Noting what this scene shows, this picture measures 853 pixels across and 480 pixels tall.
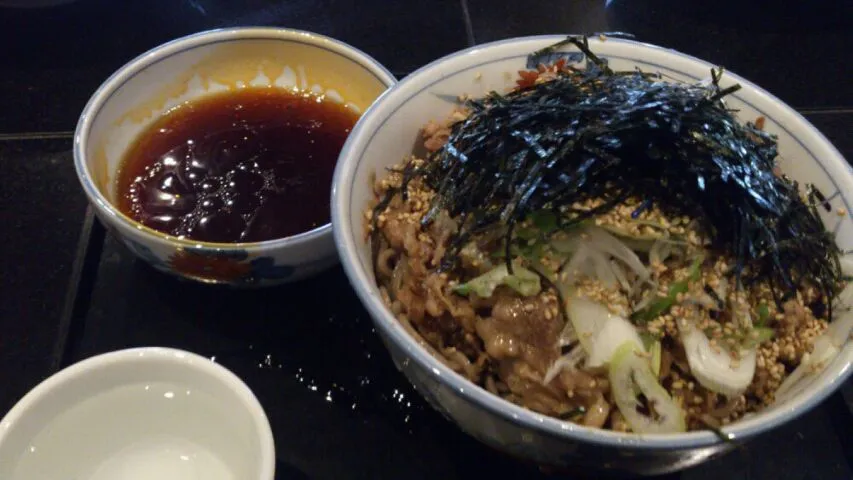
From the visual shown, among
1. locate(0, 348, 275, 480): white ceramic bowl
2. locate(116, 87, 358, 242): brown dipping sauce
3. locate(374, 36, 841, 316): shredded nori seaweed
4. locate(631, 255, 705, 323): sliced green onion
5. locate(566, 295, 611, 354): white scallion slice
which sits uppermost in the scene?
locate(374, 36, 841, 316): shredded nori seaweed

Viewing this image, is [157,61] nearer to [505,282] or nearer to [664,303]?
[505,282]

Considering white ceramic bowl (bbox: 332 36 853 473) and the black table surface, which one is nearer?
white ceramic bowl (bbox: 332 36 853 473)

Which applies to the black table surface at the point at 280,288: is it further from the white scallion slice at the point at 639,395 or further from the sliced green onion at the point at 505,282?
the sliced green onion at the point at 505,282

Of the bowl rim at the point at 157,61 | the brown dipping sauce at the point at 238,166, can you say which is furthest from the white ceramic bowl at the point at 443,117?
the brown dipping sauce at the point at 238,166

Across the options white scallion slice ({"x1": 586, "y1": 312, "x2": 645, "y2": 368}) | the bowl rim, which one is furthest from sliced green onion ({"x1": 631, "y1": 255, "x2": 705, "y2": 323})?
the bowl rim

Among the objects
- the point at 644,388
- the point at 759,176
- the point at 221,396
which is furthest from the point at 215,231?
the point at 759,176

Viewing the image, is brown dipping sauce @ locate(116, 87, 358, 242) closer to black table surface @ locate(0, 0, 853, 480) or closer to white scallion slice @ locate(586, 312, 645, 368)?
black table surface @ locate(0, 0, 853, 480)

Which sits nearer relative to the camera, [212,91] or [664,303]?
[664,303]

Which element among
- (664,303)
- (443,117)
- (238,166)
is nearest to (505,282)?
(664,303)
